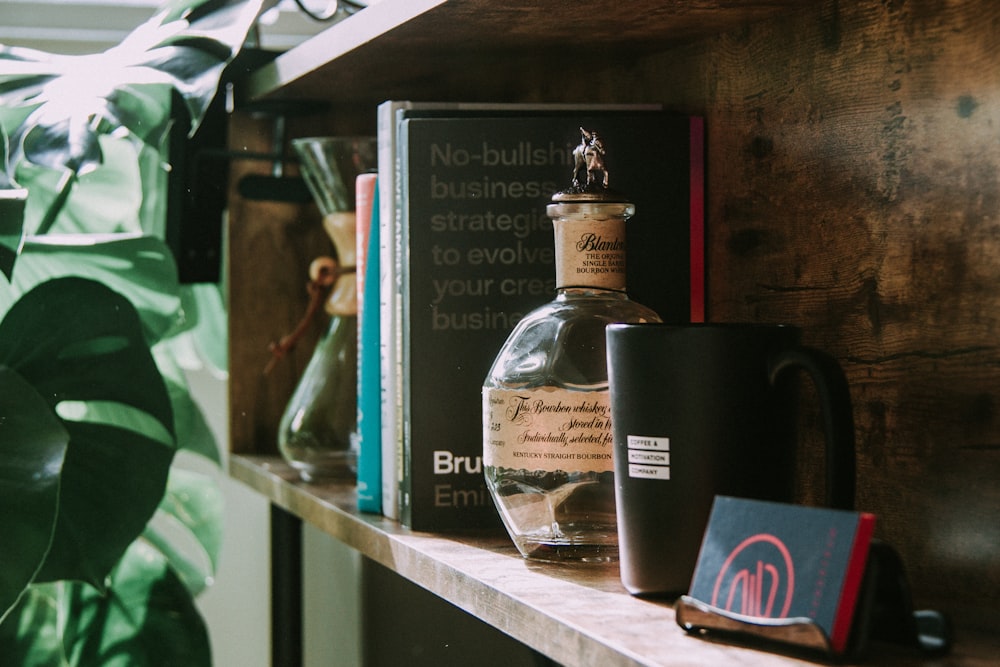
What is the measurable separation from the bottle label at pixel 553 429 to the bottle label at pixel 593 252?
0.23 ft

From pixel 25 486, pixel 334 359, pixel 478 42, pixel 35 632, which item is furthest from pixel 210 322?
pixel 478 42

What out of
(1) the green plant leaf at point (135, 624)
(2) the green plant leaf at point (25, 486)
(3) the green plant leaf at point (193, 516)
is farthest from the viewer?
(3) the green plant leaf at point (193, 516)

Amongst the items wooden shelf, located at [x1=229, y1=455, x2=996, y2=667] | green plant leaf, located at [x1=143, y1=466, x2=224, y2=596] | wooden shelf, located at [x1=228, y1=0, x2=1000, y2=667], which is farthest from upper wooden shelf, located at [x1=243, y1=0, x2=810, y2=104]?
green plant leaf, located at [x1=143, y1=466, x2=224, y2=596]

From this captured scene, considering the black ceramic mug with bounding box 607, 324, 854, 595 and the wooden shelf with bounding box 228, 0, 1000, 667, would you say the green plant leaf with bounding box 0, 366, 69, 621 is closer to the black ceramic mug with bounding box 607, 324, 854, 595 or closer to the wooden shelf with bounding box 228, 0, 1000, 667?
the wooden shelf with bounding box 228, 0, 1000, 667

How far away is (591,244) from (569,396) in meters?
0.09

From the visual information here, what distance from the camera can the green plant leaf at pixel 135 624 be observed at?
3.90 ft

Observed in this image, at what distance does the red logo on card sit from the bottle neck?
23 centimetres

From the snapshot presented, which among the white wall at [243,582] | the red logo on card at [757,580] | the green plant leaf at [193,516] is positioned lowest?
the white wall at [243,582]

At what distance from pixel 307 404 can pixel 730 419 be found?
2.21 feet

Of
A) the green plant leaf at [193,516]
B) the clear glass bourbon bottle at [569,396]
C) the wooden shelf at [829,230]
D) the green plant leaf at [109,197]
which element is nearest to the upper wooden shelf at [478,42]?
the wooden shelf at [829,230]

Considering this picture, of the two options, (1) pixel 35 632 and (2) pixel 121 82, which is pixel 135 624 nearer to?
(1) pixel 35 632

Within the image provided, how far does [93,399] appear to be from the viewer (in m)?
1.08

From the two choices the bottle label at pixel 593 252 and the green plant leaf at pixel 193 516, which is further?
the green plant leaf at pixel 193 516

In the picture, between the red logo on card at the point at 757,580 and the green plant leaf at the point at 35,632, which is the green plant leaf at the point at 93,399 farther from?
the red logo on card at the point at 757,580
